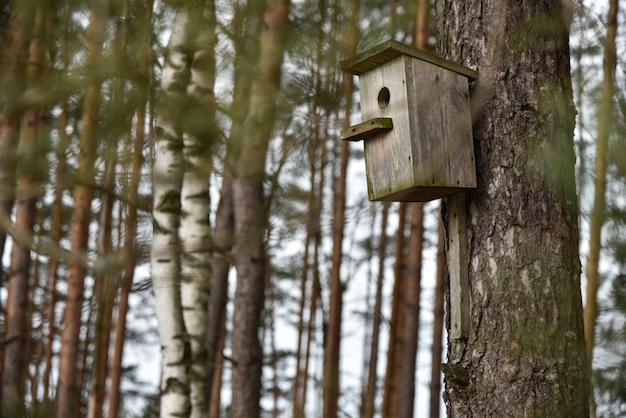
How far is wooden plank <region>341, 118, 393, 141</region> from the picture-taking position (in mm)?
2670

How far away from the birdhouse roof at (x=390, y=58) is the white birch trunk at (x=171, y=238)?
180 cm

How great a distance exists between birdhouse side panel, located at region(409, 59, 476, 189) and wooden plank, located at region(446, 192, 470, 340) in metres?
0.12

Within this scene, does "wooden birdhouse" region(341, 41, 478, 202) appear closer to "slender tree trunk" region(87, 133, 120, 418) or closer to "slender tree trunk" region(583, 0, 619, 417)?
"slender tree trunk" region(583, 0, 619, 417)

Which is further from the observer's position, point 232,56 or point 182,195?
point 182,195

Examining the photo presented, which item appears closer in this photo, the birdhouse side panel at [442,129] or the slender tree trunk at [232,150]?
the birdhouse side panel at [442,129]

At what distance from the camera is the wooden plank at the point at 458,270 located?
2.63 meters

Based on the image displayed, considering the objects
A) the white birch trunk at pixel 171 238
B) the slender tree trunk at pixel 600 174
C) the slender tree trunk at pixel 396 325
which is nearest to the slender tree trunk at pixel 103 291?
the white birch trunk at pixel 171 238

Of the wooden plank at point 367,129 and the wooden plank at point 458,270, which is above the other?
the wooden plank at point 367,129

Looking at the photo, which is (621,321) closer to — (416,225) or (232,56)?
(232,56)

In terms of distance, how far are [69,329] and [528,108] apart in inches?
Answer: 201

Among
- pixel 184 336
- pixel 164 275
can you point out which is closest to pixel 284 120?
pixel 164 275

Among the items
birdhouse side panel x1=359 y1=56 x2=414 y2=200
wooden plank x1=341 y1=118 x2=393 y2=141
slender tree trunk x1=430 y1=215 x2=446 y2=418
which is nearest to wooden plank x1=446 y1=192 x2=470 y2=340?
birdhouse side panel x1=359 y1=56 x2=414 y2=200

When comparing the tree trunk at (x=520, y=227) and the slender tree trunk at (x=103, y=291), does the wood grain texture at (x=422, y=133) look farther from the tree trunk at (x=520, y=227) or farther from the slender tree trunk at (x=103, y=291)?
the slender tree trunk at (x=103, y=291)

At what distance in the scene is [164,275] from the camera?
440 cm
